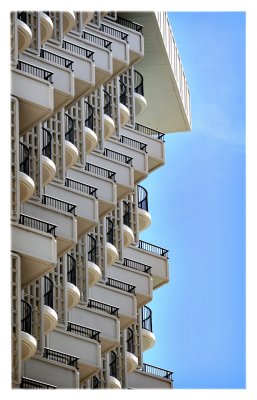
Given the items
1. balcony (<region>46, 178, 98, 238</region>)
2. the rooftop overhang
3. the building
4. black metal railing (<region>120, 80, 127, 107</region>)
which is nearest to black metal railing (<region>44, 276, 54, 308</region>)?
the building

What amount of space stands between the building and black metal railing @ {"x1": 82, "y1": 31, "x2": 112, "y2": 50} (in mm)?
31

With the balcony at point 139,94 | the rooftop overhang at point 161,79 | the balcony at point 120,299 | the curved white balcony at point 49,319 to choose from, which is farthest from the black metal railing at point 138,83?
the curved white balcony at point 49,319

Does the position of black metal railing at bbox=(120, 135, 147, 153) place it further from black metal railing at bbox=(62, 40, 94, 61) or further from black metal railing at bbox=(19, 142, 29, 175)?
black metal railing at bbox=(19, 142, 29, 175)

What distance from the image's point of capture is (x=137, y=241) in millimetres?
79625

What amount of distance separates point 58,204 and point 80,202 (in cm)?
156

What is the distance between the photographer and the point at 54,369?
66.1 metres

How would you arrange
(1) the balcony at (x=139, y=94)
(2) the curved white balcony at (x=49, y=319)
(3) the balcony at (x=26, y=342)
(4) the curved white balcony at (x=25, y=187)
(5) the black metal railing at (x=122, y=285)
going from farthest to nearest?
1. (1) the balcony at (x=139, y=94)
2. (5) the black metal railing at (x=122, y=285)
3. (2) the curved white balcony at (x=49, y=319)
4. (4) the curved white balcony at (x=25, y=187)
5. (3) the balcony at (x=26, y=342)

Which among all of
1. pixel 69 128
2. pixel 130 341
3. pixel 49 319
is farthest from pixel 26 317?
pixel 130 341

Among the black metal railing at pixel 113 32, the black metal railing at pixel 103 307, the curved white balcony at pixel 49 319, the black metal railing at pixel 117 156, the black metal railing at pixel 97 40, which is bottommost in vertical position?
the curved white balcony at pixel 49 319

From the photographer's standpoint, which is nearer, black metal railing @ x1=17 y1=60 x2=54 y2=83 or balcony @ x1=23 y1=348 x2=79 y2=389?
balcony @ x1=23 y1=348 x2=79 y2=389

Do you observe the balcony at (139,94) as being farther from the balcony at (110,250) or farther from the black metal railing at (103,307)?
the black metal railing at (103,307)

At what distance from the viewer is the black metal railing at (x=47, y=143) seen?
227ft

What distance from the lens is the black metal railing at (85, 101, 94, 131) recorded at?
7501 cm

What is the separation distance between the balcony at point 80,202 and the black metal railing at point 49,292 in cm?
282
